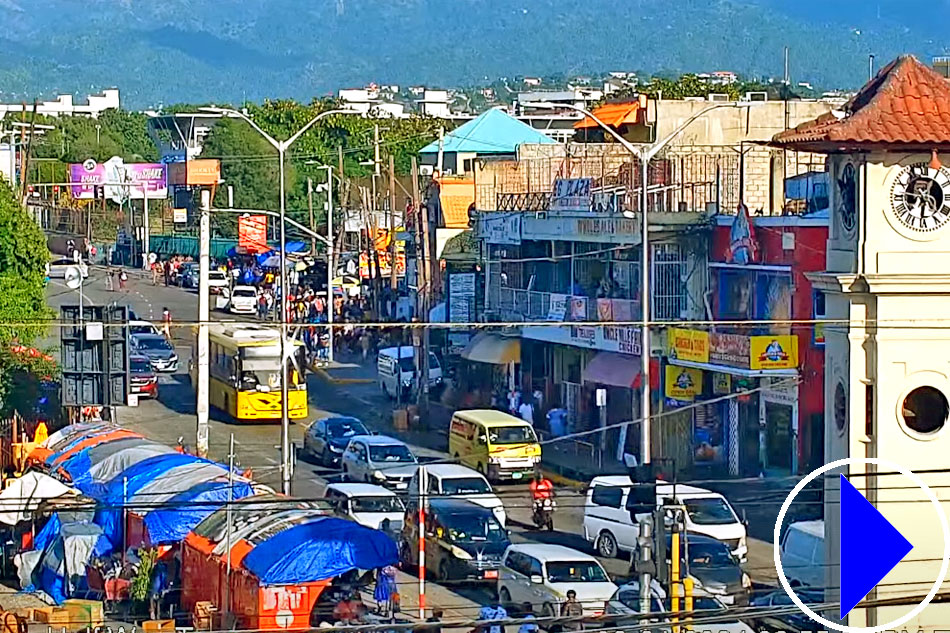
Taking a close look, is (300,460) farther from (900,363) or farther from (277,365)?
(900,363)

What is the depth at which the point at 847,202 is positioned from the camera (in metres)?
15.9

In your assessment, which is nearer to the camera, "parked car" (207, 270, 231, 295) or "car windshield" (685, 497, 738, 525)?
"car windshield" (685, 497, 738, 525)

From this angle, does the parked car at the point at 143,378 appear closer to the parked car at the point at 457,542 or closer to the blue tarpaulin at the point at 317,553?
the parked car at the point at 457,542

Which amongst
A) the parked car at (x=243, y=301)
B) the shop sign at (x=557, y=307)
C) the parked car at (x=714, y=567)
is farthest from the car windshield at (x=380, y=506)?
the parked car at (x=243, y=301)

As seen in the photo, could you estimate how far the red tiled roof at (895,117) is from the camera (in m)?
15.3

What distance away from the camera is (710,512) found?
2542 centimetres

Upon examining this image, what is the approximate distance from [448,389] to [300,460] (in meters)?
9.02

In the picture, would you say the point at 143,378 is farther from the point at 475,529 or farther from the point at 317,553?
the point at 317,553

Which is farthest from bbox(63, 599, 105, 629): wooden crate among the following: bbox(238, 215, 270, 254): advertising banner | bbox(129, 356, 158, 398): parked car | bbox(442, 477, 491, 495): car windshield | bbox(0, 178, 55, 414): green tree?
bbox(238, 215, 270, 254): advertising banner

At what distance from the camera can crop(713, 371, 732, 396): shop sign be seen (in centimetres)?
3362

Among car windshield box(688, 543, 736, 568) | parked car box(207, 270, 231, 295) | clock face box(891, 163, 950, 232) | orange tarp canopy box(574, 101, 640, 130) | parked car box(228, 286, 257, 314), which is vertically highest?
orange tarp canopy box(574, 101, 640, 130)

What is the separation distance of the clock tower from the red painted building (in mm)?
14855

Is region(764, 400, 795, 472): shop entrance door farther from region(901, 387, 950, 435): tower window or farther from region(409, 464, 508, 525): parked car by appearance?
region(901, 387, 950, 435): tower window

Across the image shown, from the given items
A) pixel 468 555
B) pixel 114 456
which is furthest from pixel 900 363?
pixel 114 456
